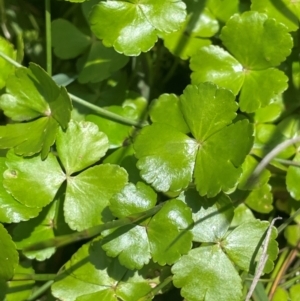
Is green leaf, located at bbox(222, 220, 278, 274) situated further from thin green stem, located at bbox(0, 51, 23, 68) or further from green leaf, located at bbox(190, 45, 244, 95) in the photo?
thin green stem, located at bbox(0, 51, 23, 68)

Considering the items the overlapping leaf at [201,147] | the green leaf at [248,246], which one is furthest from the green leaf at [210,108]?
the green leaf at [248,246]

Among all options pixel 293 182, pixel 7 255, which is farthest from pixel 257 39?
pixel 7 255

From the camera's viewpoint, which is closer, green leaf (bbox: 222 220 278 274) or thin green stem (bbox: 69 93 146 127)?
green leaf (bbox: 222 220 278 274)

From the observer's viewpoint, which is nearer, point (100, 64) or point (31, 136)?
point (31, 136)

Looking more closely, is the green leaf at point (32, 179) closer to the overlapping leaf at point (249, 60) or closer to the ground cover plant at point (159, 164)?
the ground cover plant at point (159, 164)

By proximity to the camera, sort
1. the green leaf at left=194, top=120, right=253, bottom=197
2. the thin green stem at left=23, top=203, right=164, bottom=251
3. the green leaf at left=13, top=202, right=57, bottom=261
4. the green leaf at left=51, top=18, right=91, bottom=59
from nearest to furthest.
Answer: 1. the thin green stem at left=23, top=203, right=164, bottom=251
2. the green leaf at left=194, top=120, right=253, bottom=197
3. the green leaf at left=13, top=202, right=57, bottom=261
4. the green leaf at left=51, top=18, right=91, bottom=59

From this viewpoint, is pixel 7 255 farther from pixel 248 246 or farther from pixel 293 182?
pixel 293 182

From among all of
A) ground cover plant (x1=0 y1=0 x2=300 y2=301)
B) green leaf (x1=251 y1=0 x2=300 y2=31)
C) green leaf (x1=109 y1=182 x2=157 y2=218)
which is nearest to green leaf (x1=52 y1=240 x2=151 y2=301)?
ground cover plant (x1=0 y1=0 x2=300 y2=301)

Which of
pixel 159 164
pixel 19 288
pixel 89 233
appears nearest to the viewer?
pixel 89 233

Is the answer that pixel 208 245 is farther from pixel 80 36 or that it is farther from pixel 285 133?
pixel 80 36
